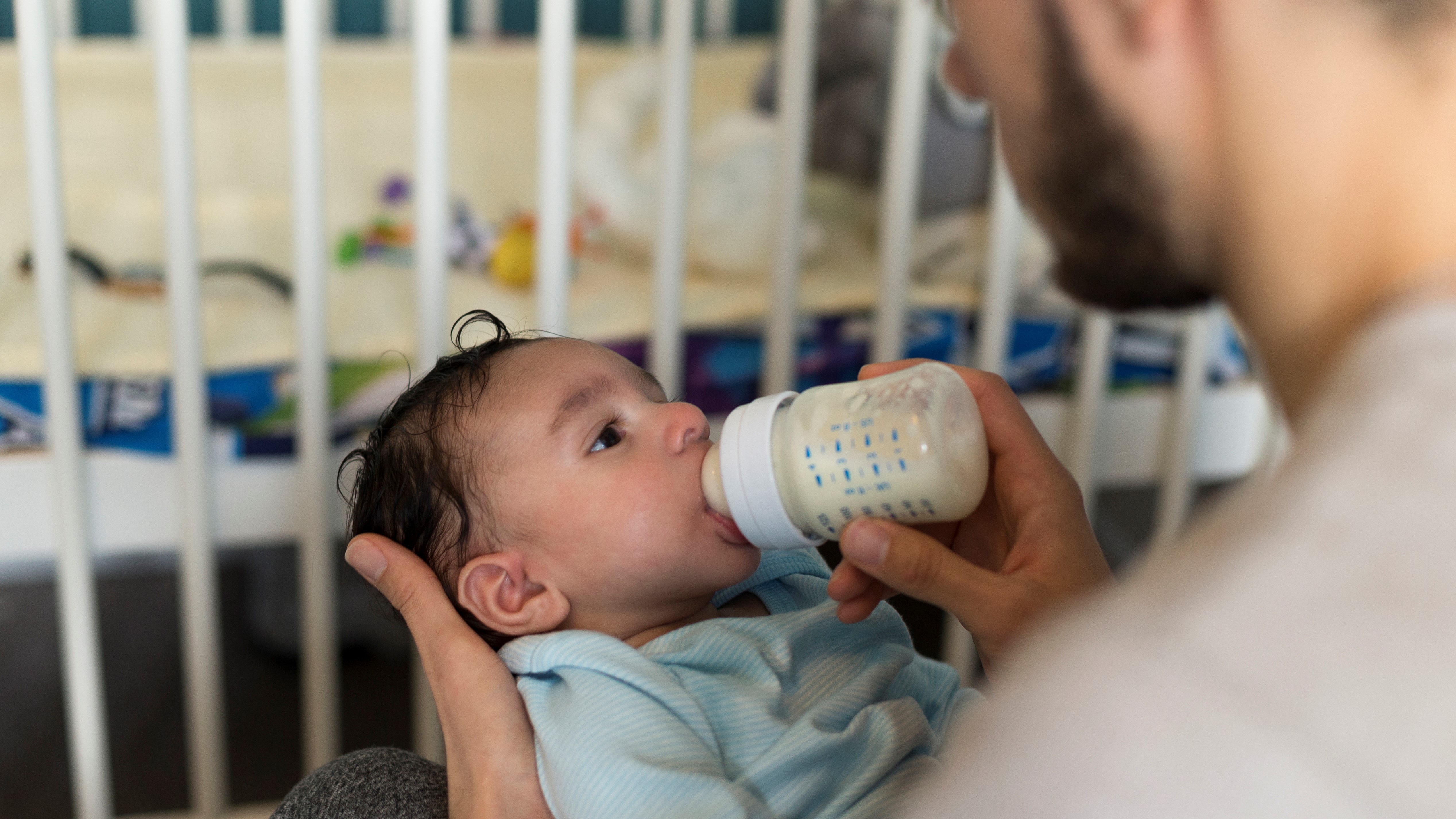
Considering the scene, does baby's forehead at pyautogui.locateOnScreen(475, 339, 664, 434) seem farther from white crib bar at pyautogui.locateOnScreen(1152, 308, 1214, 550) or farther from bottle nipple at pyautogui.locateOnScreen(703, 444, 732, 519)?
white crib bar at pyautogui.locateOnScreen(1152, 308, 1214, 550)

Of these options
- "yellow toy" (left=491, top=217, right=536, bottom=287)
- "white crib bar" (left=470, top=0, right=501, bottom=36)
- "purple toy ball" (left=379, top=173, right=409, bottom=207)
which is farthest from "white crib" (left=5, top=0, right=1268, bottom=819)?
"white crib bar" (left=470, top=0, right=501, bottom=36)

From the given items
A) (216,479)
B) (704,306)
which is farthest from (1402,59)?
(216,479)

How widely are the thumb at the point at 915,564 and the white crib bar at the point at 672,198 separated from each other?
0.49 metres

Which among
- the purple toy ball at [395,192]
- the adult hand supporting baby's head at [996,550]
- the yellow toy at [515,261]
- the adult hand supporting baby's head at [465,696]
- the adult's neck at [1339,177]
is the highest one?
the adult's neck at [1339,177]

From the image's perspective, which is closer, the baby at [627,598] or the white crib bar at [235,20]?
the baby at [627,598]

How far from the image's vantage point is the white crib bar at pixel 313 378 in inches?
40.3

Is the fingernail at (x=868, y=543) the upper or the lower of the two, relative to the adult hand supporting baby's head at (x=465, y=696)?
upper

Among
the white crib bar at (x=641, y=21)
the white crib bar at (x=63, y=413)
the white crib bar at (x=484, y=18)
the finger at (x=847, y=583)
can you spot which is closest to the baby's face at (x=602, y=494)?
the finger at (x=847, y=583)

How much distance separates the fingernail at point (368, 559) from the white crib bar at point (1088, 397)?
2.75ft

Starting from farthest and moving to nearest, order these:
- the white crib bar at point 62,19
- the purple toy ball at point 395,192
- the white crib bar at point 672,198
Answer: the white crib bar at point 62,19 → the purple toy ball at point 395,192 → the white crib bar at point 672,198

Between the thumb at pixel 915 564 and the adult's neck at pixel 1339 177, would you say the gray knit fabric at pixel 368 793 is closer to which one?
the thumb at pixel 915 564

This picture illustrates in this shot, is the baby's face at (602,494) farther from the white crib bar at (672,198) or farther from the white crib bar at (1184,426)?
the white crib bar at (1184,426)

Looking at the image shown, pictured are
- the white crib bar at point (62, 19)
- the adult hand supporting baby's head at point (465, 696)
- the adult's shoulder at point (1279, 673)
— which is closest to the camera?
the adult's shoulder at point (1279, 673)

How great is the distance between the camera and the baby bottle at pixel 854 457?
2.06ft
